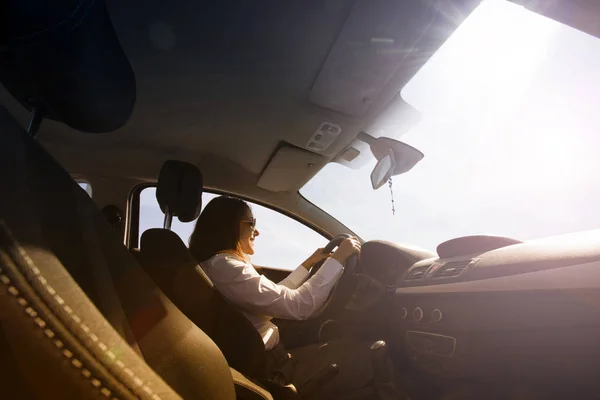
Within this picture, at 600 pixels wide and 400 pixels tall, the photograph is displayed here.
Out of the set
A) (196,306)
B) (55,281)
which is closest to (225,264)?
(196,306)

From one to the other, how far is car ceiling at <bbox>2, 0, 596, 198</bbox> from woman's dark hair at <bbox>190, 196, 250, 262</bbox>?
0.59 metres

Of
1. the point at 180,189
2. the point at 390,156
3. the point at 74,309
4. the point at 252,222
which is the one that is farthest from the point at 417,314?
the point at 74,309

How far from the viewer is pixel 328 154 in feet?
8.97

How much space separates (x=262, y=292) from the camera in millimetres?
1715

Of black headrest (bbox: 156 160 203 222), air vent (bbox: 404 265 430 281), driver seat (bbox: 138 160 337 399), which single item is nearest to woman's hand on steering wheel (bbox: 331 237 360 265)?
air vent (bbox: 404 265 430 281)

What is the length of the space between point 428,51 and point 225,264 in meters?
1.31

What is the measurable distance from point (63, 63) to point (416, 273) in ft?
5.89

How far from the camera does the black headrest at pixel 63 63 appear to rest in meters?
0.85

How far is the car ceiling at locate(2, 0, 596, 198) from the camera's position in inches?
62.2

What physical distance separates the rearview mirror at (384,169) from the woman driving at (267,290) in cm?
68

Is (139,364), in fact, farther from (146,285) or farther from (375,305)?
(375,305)

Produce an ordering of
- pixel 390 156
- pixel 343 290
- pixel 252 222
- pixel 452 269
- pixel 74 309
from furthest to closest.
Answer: pixel 390 156
pixel 343 290
pixel 252 222
pixel 452 269
pixel 74 309

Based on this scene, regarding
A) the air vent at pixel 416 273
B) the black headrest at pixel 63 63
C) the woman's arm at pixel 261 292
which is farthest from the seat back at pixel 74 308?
the air vent at pixel 416 273

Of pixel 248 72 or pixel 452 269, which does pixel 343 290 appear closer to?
pixel 452 269
